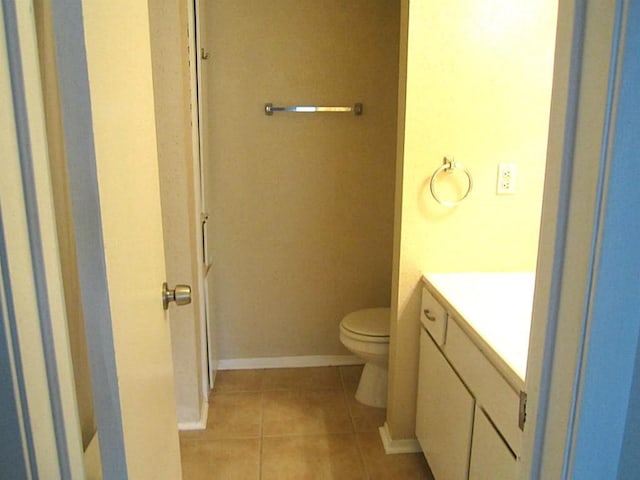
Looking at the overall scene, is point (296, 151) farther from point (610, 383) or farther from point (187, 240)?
point (610, 383)

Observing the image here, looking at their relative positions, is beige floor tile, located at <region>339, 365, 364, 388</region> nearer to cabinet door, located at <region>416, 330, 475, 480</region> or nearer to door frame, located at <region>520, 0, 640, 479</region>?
cabinet door, located at <region>416, 330, 475, 480</region>

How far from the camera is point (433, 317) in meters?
1.70

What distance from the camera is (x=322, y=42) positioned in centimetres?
245

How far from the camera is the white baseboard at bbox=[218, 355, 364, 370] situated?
2.79 meters

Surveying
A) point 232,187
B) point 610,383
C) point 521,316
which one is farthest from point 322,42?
point 610,383

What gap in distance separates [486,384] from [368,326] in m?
1.09

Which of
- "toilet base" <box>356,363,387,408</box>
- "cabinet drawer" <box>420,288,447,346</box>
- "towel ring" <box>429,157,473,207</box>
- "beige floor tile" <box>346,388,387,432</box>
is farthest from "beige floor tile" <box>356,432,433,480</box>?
"towel ring" <box>429,157,473,207</box>

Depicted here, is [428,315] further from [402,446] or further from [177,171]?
[177,171]

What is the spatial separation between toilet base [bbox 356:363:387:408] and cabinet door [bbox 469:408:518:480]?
1.00 m

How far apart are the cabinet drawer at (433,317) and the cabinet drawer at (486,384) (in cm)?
4

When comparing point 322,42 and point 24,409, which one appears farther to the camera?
point 322,42

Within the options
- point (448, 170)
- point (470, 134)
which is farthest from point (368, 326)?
point (470, 134)

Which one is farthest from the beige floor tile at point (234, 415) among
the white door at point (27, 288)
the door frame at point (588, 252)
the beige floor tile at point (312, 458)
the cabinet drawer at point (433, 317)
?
the door frame at point (588, 252)

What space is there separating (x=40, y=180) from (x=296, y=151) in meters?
2.09
